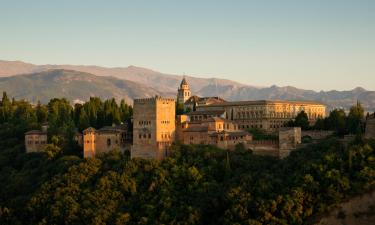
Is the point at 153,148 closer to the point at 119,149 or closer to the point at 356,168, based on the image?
the point at 119,149

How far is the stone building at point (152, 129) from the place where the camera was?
4775 centimetres

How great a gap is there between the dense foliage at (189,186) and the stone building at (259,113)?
11.8m

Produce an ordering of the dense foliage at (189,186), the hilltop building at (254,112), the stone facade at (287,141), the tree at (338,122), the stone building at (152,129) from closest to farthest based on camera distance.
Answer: the dense foliage at (189,186), the stone facade at (287,141), the stone building at (152,129), the tree at (338,122), the hilltop building at (254,112)

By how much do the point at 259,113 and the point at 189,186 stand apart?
18.2 m

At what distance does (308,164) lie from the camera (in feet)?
134

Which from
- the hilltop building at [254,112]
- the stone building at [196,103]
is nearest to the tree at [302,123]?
the hilltop building at [254,112]

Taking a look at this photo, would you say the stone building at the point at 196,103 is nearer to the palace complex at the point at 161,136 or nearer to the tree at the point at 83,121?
the palace complex at the point at 161,136

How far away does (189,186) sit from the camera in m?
43.7

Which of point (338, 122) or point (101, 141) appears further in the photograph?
point (338, 122)

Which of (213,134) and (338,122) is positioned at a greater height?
(338,122)

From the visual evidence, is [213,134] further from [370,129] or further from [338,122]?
[370,129]

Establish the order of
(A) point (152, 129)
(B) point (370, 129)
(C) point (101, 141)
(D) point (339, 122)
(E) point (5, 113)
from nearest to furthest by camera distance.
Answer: (B) point (370, 129) → (A) point (152, 129) → (C) point (101, 141) → (D) point (339, 122) → (E) point (5, 113)

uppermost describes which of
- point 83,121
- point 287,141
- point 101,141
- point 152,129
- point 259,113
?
point 259,113

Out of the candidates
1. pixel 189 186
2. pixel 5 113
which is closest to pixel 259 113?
pixel 189 186
